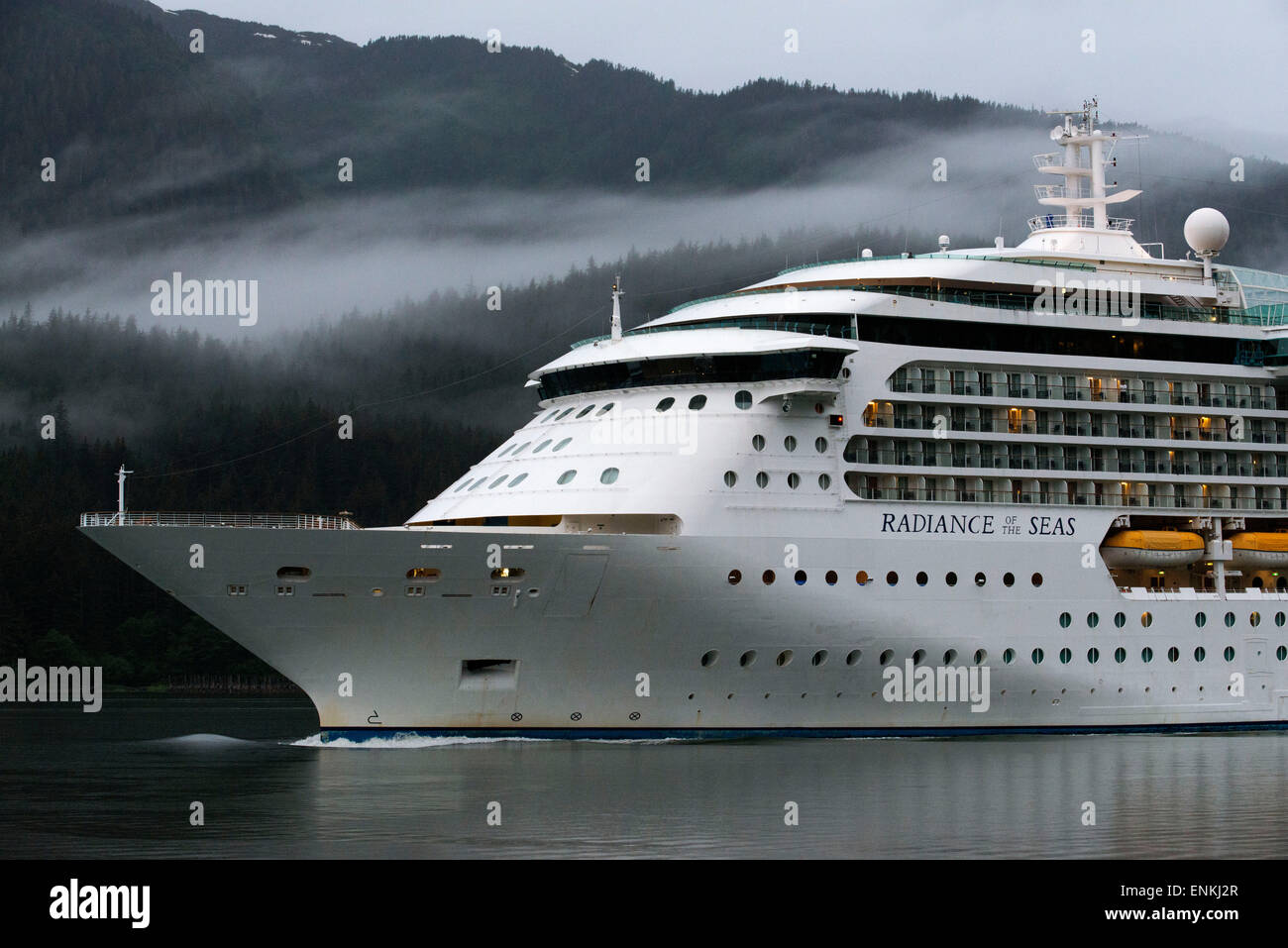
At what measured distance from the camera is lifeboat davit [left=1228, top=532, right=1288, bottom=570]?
1538 inches

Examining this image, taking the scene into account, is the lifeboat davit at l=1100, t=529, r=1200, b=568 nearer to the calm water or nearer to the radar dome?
the calm water

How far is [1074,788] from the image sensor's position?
1056 inches

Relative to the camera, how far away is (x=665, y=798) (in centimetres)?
2477

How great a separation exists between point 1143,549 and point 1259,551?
3.46 m

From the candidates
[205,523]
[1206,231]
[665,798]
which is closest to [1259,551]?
[1206,231]

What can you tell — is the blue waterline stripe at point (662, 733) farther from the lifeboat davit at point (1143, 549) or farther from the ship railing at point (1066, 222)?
the ship railing at point (1066, 222)

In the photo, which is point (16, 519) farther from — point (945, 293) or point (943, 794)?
point (943, 794)

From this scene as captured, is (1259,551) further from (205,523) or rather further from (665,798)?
(205,523)

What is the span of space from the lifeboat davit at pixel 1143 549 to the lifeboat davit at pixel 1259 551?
1789 millimetres

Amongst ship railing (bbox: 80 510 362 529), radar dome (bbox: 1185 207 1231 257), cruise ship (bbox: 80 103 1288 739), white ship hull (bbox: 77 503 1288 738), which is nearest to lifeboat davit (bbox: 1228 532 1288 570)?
cruise ship (bbox: 80 103 1288 739)

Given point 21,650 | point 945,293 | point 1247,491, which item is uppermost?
point 945,293

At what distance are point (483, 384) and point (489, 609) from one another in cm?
10793

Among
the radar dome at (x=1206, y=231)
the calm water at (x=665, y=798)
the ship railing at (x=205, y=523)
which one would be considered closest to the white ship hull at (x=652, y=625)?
the ship railing at (x=205, y=523)
